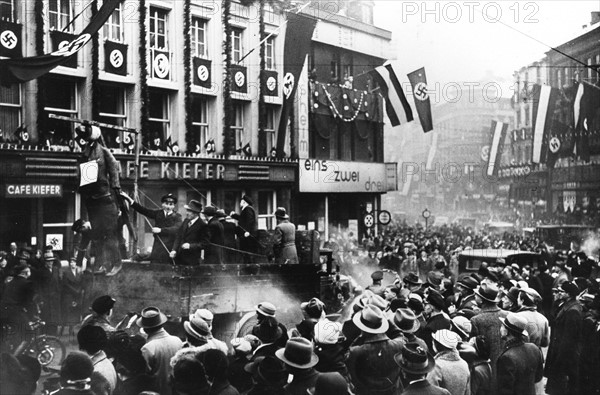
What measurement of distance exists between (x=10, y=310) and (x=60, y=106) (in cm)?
1135

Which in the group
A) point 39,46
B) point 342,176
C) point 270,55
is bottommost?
point 342,176

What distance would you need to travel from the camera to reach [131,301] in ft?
31.0

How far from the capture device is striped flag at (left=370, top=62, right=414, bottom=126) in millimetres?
21016

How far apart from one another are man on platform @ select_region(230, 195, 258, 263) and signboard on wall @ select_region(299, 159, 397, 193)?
612 inches

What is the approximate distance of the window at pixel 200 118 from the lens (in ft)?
80.2

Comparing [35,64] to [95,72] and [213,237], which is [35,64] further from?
[213,237]

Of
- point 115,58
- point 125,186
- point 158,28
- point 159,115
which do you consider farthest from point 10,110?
point 158,28

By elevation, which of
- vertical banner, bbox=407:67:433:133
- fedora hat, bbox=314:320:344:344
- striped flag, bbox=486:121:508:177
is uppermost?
vertical banner, bbox=407:67:433:133

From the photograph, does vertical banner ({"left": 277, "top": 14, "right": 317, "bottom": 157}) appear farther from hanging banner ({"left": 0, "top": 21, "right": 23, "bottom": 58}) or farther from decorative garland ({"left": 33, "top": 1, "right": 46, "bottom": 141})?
hanging banner ({"left": 0, "top": 21, "right": 23, "bottom": 58})

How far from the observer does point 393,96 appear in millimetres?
21312

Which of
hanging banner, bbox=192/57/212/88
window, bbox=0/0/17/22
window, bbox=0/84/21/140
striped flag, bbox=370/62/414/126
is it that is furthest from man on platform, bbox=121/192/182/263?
hanging banner, bbox=192/57/212/88

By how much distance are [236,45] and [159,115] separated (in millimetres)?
4692

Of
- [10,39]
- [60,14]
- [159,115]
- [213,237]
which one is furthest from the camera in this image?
[159,115]

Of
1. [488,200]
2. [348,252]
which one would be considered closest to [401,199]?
[488,200]
